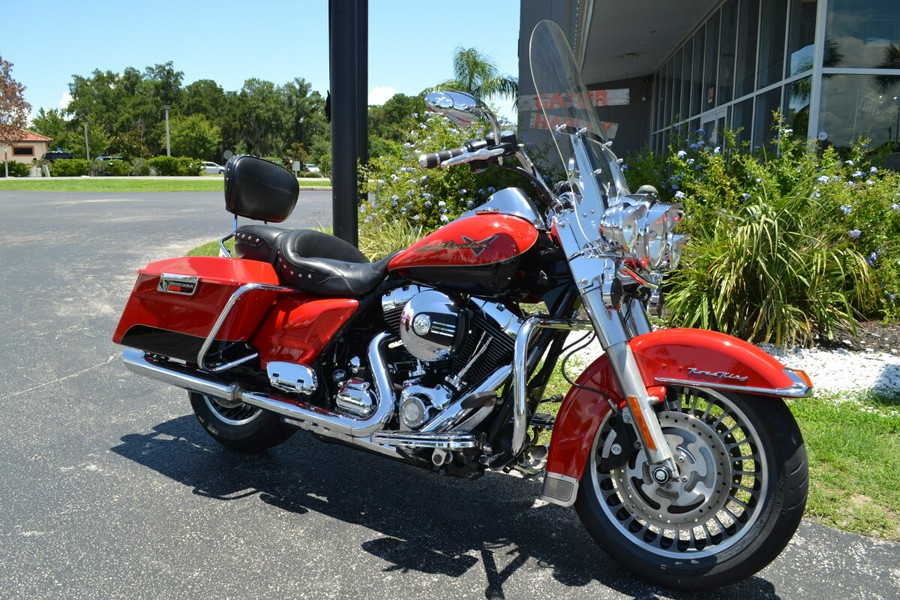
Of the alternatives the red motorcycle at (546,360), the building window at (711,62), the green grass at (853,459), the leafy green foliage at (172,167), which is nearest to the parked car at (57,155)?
the leafy green foliage at (172,167)

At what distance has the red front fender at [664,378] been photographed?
2695 mm

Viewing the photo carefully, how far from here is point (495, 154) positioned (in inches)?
122

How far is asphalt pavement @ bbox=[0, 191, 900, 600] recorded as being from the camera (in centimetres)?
301

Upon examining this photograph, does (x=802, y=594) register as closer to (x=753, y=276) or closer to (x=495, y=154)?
(x=495, y=154)

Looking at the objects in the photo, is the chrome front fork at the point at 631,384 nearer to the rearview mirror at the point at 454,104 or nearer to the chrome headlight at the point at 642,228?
the chrome headlight at the point at 642,228

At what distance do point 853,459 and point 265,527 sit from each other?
3110 mm

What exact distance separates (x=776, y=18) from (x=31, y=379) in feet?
35.2

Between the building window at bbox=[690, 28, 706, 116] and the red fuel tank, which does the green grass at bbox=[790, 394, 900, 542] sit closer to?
the red fuel tank

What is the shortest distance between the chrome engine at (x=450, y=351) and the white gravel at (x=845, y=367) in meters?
2.75

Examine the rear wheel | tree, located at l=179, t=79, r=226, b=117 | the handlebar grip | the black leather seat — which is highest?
tree, located at l=179, t=79, r=226, b=117

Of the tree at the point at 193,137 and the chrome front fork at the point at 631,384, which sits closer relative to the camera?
the chrome front fork at the point at 631,384

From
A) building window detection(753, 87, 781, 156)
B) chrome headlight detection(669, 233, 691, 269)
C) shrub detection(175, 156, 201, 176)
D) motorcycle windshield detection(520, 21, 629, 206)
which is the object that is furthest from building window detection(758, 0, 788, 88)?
shrub detection(175, 156, 201, 176)

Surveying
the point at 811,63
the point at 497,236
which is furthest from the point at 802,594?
the point at 811,63

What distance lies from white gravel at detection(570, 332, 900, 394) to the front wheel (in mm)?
2737
